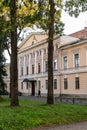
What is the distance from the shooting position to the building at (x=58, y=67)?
1875 inches

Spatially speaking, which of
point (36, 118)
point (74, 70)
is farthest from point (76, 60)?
point (36, 118)

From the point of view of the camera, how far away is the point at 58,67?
54469 millimetres

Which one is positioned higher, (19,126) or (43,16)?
(43,16)

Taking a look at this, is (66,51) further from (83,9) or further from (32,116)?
(32,116)

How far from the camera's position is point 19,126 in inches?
499

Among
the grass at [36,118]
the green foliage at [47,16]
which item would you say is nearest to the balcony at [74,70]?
the green foliage at [47,16]

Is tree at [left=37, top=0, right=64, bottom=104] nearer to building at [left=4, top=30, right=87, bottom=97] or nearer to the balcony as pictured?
building at [left=4, top=30, right=87, bottom=97]

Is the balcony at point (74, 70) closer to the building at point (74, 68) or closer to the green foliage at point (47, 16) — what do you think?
the building at point (74, 68)

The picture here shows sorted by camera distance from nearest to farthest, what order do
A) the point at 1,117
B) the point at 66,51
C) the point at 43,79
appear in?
the point at 1,117 < the point at 66,51 < the point at 43,79

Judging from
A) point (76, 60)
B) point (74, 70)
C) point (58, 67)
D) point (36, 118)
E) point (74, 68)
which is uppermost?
point (76, 60)

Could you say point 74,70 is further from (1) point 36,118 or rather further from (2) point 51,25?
(1) point 36,118

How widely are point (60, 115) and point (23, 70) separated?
55.2m

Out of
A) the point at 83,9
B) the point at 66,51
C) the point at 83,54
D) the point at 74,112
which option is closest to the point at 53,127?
the point at 74,112

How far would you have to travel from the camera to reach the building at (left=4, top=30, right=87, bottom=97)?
1875 inches
